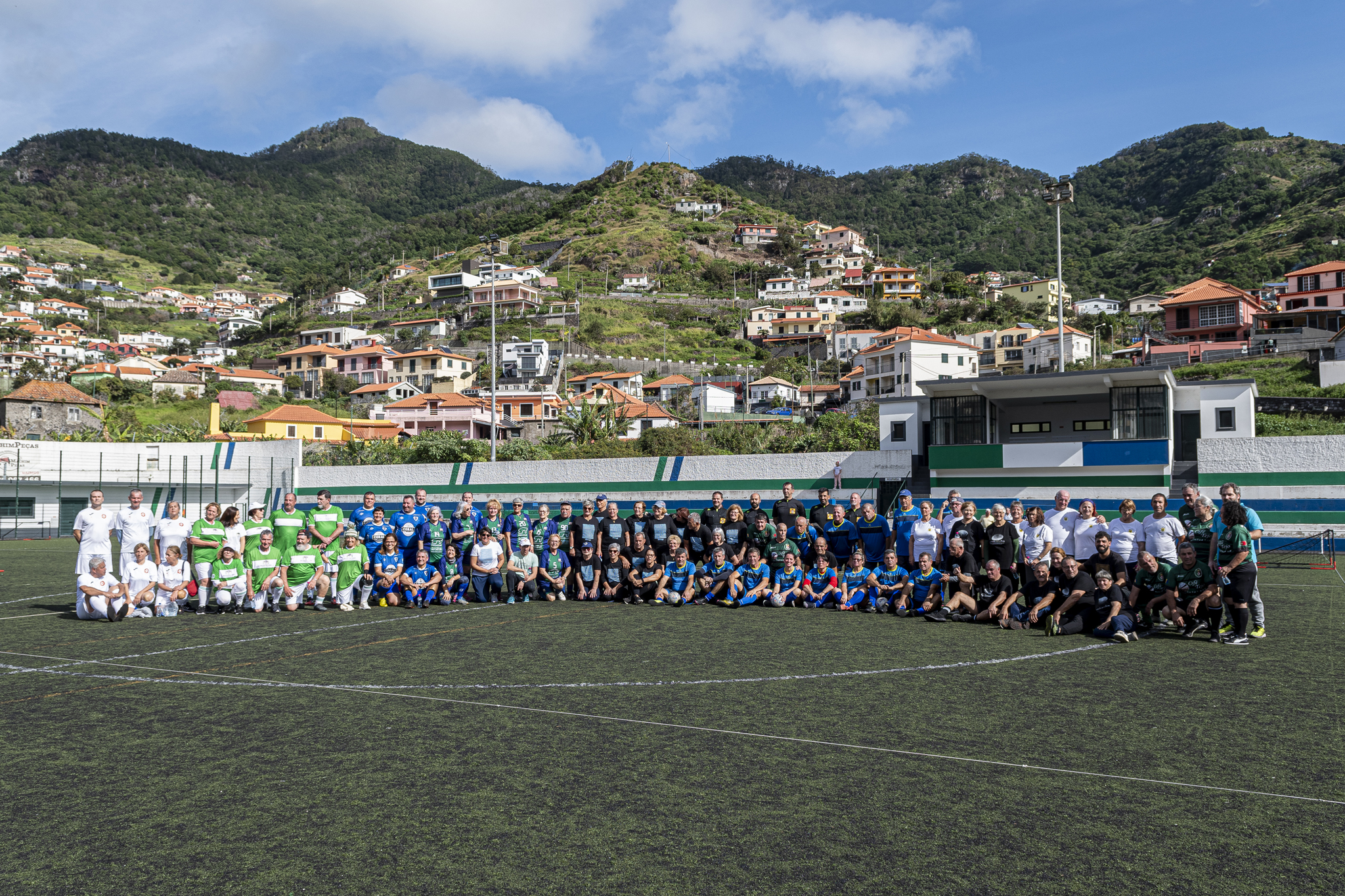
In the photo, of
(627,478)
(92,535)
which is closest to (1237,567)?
(92,535)

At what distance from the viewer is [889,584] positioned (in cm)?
1108

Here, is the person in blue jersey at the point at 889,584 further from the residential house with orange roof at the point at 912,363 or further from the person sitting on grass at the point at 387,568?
the residential house with orange roof at the point at 912,363

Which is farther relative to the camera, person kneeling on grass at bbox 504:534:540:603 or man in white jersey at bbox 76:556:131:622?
person kneeling on grass at bbox 504:534:540:603

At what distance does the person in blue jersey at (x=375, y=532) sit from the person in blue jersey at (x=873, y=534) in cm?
640

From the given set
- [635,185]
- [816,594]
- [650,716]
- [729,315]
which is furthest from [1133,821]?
[635,185]

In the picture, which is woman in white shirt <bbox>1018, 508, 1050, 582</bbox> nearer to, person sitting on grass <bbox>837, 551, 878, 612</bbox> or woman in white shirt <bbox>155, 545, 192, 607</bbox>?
person sitting on grass <bbox>837, 551, 878, 612</bbox>

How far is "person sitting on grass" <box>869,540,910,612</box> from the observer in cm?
1105

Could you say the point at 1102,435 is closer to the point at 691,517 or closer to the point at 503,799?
the point at 691,517

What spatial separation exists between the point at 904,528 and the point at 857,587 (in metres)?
1.05

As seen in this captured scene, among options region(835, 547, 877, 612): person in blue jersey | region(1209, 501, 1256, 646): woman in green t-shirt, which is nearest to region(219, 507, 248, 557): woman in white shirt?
region(835, 547, 877, 612): person in blue jersey

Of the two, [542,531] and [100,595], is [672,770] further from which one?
[100,595]

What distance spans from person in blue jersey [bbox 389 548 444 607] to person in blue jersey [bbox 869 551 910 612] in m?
5.82

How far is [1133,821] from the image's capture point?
403 cm

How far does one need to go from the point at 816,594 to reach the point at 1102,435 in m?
16.2
